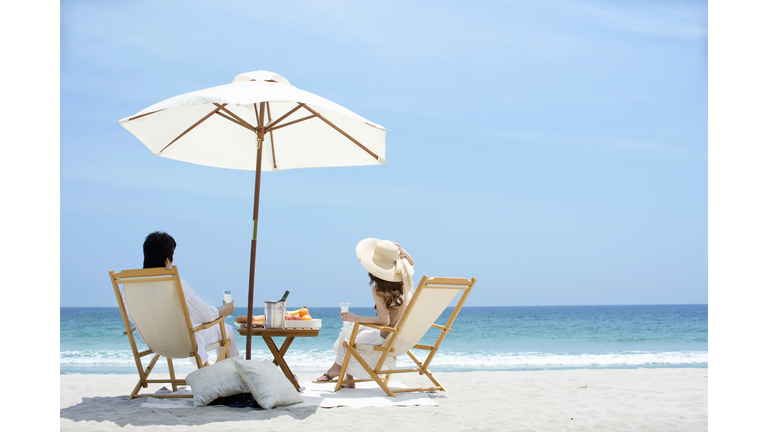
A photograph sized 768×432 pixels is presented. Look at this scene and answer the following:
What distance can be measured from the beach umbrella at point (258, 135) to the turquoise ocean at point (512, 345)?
4932mm

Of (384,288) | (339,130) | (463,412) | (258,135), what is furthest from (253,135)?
(463,412)

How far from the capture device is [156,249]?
3.78 metres

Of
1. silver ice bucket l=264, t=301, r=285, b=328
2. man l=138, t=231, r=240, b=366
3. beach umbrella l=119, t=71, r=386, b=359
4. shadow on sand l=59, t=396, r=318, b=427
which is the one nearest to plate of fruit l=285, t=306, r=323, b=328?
silver ice bucket l=264, t=301, r=285, b=328

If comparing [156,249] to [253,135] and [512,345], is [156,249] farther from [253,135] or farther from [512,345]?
[512,345]

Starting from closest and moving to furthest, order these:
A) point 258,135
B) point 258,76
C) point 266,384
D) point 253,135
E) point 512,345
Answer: point 266,384 → point 258,76 → point 258,135 → point 253,135 → point 512,345

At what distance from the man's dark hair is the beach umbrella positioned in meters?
0.59

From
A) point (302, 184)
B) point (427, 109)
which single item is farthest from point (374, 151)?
point (302, 184)

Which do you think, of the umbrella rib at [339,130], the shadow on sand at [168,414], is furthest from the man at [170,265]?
the umbrella rib at [339,130]

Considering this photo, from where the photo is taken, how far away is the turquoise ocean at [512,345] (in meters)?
11.9

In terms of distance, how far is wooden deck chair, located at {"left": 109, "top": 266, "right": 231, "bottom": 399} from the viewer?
11.5ft

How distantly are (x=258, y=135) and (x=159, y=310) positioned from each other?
1.45 m

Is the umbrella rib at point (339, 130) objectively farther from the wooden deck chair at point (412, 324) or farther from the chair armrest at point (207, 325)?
the chair armrest at point (207, 325)
